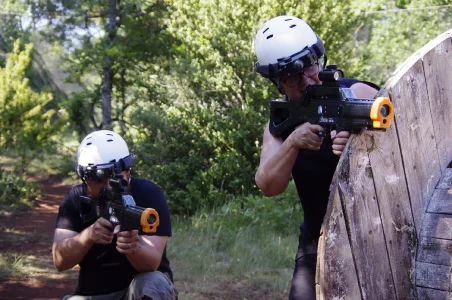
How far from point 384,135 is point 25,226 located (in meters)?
10.3

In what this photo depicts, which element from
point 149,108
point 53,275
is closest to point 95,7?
point 149,108

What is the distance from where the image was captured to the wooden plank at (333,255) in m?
1.91

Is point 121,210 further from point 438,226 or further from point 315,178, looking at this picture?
point 438,226

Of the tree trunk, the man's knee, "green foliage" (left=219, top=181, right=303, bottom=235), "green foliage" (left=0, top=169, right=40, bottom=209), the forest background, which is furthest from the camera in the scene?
"green foliage" (left=0, top=169, right=40, bottom=209)

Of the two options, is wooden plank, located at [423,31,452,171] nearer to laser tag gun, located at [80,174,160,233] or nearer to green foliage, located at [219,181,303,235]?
laser tag gun, located at [80,174,160,233]

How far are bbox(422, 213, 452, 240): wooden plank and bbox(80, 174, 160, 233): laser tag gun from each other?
1.45 metres

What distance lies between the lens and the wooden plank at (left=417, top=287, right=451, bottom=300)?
208 cm

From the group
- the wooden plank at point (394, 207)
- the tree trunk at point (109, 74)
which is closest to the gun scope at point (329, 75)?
the wooden plank at point (394, 207)

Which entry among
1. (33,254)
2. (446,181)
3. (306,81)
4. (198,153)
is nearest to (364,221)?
(446,181)

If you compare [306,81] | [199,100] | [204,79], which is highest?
[204,79]

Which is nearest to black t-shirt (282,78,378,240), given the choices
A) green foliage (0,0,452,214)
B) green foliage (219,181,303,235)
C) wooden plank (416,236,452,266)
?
wooden plank (416,236,452,266)

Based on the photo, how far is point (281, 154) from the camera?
275 centimetres

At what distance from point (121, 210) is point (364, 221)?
5.67 ft

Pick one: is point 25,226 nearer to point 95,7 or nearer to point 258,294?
point 95,7
